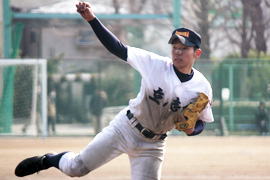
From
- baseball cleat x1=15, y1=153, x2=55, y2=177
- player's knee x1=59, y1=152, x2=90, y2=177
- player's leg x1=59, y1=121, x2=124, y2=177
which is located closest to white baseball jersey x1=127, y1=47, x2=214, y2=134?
player's leg x1=59, y1=121, x2=124, y2=177

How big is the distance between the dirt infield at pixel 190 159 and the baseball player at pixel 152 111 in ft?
9.26

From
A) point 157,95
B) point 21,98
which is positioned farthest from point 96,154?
point 21,98

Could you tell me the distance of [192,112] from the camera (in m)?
4.36

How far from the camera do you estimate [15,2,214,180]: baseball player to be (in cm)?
444

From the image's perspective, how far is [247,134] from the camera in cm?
1580

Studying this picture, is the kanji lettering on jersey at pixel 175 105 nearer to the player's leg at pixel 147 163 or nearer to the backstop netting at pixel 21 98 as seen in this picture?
the player's leg at pixel 147 163

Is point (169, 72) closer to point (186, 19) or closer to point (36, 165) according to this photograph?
point (36, 165)

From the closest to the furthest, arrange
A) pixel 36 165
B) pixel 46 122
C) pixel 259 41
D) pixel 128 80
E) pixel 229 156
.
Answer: pixel 36 165
pixel 229 156
pixel 46 122
pixel 128 80
pixel 259 41

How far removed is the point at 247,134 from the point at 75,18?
7168 millimetres

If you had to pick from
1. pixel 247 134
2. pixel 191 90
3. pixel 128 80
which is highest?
pixel 191 90

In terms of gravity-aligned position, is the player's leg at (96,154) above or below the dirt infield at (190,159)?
above

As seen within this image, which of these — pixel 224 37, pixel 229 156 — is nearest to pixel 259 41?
pixel 224 37

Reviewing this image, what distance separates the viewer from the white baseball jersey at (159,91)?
4.43m

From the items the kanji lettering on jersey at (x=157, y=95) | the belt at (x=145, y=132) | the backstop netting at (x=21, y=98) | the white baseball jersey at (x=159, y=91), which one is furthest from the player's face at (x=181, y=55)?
the backstop netting at (x=21, y=98)
